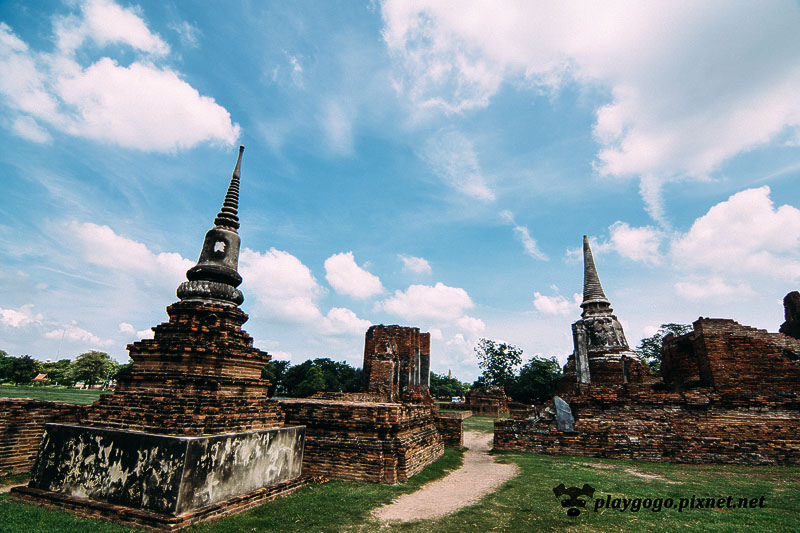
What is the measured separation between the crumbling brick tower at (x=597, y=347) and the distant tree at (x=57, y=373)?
7691 cm

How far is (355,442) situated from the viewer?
6984 millimetres

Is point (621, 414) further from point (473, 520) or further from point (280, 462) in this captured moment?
point (280, 462)

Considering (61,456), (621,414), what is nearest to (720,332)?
(621,414)

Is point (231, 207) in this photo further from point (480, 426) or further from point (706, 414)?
point (480, 426)

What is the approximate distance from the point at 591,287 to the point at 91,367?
7500 cm

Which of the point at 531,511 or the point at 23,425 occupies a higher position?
the point at 23,425

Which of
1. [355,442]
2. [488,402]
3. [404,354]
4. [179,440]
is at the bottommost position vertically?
[488,402]

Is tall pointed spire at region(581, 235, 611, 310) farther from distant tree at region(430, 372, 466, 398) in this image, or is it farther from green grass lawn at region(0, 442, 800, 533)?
distant tree at region(430, 372, 466, 398)

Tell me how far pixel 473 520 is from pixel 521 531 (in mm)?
663

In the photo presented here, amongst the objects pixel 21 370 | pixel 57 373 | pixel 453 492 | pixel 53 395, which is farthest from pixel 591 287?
pixel 57 373

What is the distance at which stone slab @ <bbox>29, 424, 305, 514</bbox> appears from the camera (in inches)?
174

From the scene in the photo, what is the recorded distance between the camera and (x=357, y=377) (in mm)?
51250

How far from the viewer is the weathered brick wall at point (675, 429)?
8992 millimetres

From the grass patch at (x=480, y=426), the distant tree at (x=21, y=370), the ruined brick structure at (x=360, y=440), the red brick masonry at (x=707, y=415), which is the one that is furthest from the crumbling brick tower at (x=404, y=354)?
the distant tree at (x=21, y=370)
